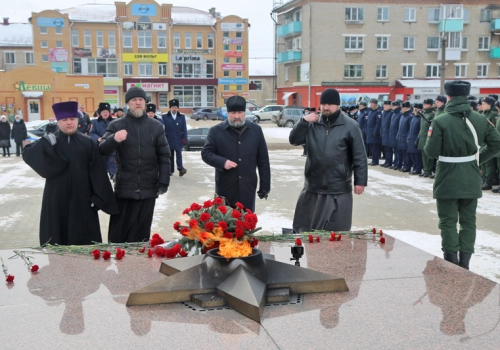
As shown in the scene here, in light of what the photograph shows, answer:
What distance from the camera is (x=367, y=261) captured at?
13.9ft

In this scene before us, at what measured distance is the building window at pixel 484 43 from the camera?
5288cm

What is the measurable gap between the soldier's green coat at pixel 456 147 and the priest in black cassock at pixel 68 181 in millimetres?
3262

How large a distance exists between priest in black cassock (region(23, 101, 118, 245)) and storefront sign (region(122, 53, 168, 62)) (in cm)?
5552

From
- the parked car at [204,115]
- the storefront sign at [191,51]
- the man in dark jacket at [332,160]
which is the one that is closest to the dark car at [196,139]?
the man in dark jacket at [332,160]

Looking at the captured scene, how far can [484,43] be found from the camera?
53094mm

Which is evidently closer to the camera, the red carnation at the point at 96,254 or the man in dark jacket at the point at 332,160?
the red carnation at the point at 96,254

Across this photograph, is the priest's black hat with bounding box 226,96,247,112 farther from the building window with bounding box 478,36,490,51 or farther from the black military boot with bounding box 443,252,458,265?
the building window with bounding box 478,36,490,51

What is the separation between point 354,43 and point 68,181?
49515mm

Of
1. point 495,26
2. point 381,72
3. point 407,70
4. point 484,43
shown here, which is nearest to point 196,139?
point 381,72

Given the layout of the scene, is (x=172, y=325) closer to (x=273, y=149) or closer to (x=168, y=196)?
(x=168, y=196)

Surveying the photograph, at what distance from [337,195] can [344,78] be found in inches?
1888

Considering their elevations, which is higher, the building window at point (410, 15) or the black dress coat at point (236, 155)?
the building window at point (410, 15)

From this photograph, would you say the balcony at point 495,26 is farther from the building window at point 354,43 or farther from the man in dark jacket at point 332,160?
the man in dark jacket at point 332,160

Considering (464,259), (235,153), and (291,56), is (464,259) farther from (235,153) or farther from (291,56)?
(291,56)
